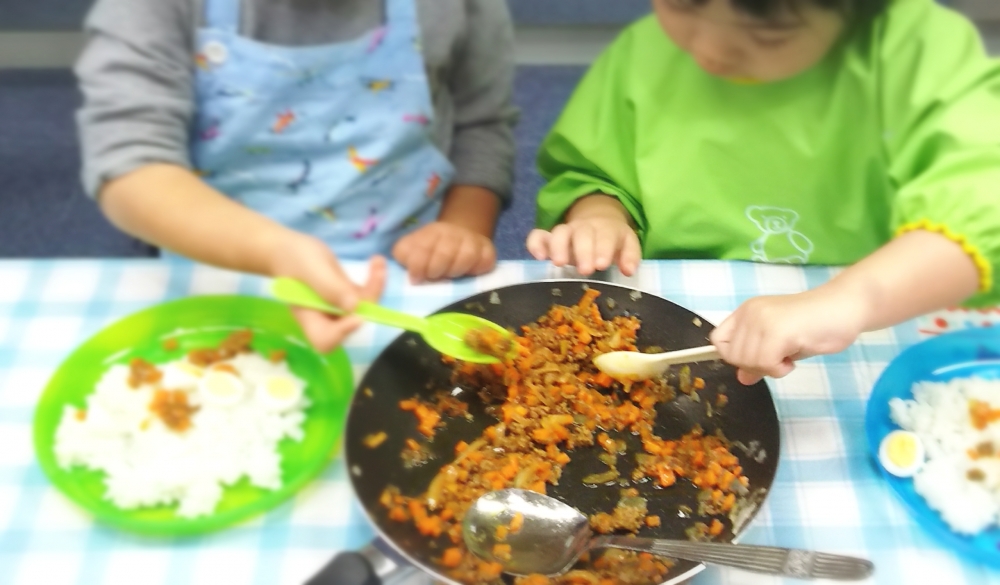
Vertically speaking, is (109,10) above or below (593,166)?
above

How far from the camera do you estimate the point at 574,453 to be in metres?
0.69

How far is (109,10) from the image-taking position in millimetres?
816

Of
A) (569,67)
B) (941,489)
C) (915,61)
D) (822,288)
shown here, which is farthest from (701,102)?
(569,67)

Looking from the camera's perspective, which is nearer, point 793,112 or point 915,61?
point 915,61

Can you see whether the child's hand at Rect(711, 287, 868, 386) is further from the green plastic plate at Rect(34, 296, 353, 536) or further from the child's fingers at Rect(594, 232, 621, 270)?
the green plastic plate at Rect(34, 296, 353, 536)

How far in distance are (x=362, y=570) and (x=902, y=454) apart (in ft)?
1.54

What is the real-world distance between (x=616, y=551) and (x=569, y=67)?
1648mm

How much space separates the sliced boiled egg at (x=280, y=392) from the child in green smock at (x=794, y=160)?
0.96ft

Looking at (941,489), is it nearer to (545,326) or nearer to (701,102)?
(545,326)

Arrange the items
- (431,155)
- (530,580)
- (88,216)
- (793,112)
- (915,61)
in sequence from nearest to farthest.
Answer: (530,580) → (915,61) → (793,112) → (431,155) → (88,216)

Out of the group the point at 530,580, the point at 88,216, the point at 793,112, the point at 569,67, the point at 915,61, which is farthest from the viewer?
the point at 569,67

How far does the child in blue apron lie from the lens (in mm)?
803

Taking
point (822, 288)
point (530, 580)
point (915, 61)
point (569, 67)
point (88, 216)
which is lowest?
point (88, 216)

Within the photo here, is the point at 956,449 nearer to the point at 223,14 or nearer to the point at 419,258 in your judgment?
the point at 419,258
